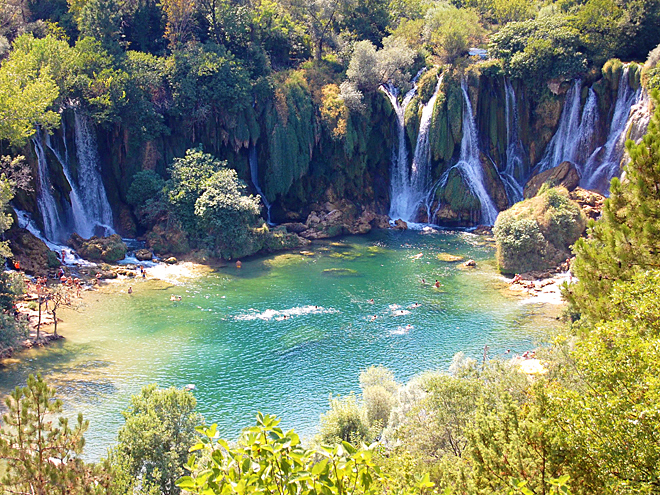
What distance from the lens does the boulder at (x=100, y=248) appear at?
1716 inches

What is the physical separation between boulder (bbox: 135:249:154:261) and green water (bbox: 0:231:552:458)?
3018mm

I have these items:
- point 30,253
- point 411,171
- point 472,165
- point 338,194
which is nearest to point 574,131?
point 472,165

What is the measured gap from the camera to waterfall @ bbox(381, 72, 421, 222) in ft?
200

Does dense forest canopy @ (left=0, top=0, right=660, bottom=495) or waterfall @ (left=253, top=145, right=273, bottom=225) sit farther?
waterfall @ (left=253, top=145, right=273, bottom=225)

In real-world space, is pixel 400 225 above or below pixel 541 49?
below

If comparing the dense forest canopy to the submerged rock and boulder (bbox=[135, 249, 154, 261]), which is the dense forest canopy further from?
the submerged rock

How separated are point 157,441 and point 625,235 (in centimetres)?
1556

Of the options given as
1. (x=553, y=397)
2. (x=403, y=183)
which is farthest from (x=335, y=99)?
(x=553, y=397)

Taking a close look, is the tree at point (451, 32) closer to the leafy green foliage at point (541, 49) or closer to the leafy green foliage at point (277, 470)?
the leafy green foliage at point (541, 49)

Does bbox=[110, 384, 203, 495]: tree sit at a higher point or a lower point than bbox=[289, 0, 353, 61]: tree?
lower

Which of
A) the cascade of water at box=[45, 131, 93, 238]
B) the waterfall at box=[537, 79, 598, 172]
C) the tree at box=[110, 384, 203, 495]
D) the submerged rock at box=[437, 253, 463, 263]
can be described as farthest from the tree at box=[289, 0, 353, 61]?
the tree at box=[110, 384, 203, 495]

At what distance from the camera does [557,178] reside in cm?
5497

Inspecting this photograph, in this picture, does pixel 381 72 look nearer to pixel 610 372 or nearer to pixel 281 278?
pixel 281 278

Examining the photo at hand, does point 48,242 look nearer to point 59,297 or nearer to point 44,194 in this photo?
point 44,194
